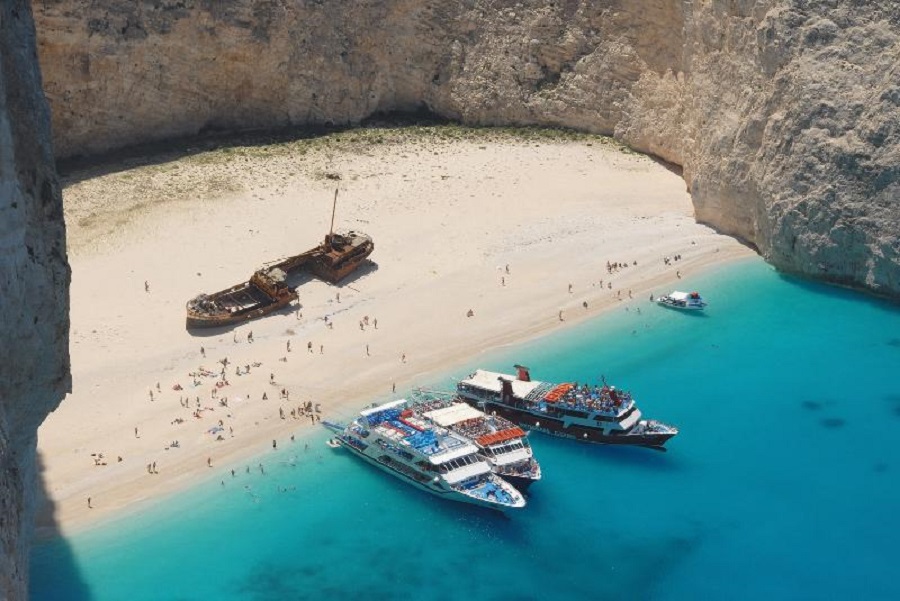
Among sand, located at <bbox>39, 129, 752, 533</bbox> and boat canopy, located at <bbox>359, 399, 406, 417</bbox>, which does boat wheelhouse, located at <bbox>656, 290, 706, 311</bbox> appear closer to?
sand, located at <bbox>39, 129, 752, 533</bbox>

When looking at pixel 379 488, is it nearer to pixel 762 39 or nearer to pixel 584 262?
pixel 584 262

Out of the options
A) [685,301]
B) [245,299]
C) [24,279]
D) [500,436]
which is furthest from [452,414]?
[24,279]

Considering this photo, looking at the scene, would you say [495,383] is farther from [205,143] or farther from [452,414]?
[205,143]

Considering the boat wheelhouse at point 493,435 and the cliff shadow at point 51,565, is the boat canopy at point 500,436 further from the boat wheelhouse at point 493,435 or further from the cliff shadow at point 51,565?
the cliff shadow at point 51,565

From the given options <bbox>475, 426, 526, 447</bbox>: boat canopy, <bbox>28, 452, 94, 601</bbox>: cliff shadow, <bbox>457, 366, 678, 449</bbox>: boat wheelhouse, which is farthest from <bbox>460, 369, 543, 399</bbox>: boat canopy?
<bbox>28, 452, 94, 601</bbox>: cliff shadow

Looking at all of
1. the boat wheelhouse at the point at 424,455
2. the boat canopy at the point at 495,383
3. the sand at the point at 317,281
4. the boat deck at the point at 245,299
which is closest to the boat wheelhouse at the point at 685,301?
the sand at the point at 317,281

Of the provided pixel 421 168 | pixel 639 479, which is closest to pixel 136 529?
pixel 639 479
